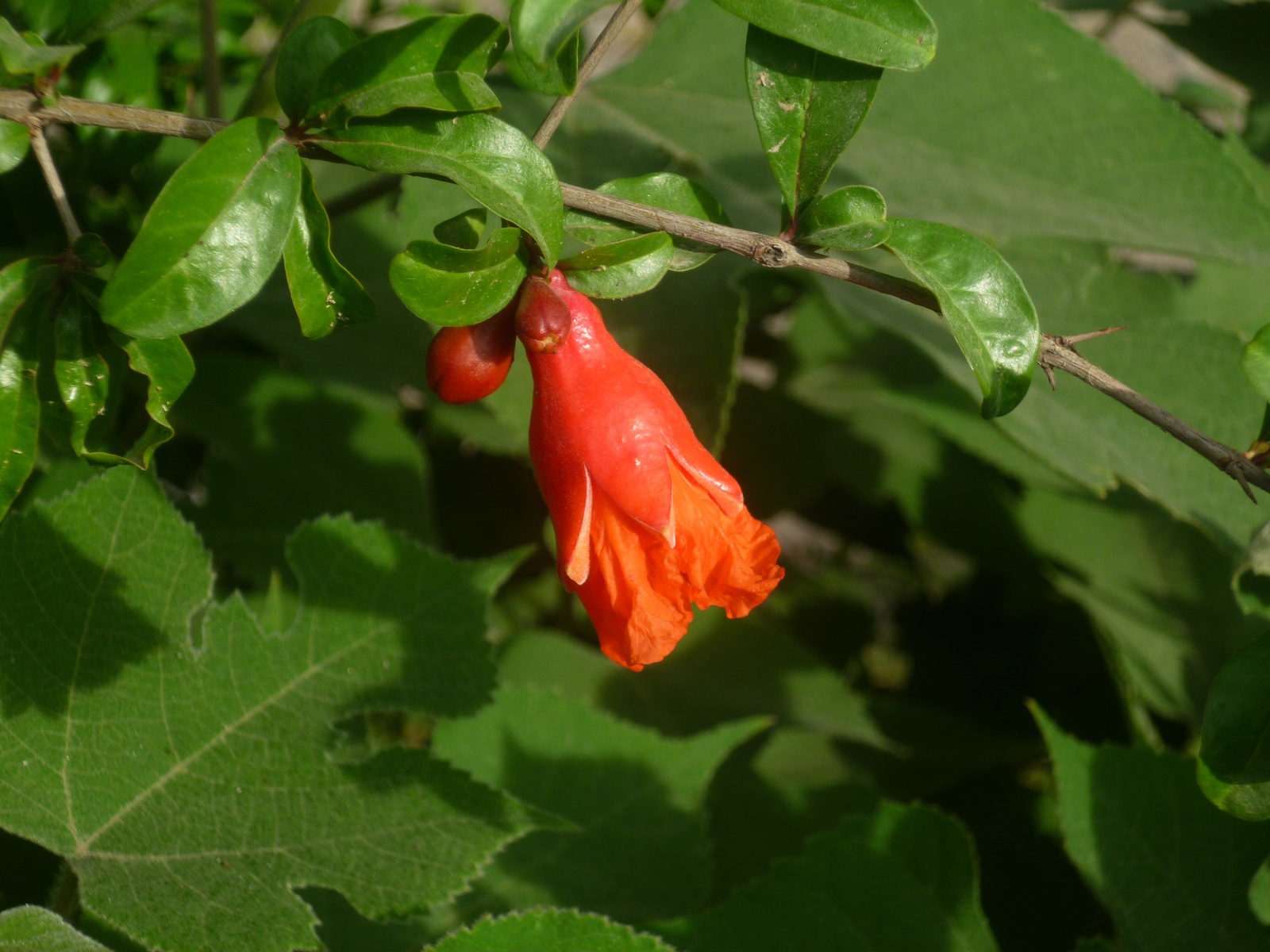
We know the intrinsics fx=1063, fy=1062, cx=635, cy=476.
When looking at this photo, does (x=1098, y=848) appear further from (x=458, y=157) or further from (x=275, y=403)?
(x=275, y=403)

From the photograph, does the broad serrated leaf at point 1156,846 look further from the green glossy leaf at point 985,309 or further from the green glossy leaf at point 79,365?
the green glossy leaf at point 79,365

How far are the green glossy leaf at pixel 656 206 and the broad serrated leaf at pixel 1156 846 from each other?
0.54 metres

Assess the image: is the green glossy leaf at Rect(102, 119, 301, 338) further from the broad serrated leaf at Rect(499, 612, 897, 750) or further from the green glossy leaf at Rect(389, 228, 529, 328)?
the broad serrated leaf at Rect(499, 612, 897, 750)

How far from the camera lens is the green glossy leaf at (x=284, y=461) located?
1240mm

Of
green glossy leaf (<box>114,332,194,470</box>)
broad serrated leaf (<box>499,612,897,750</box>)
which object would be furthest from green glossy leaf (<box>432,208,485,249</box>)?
broad serrated leaf (<box>499,612,897,750</box>)

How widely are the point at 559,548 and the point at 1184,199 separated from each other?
32.6 inches

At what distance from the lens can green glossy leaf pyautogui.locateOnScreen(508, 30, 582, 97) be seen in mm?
513

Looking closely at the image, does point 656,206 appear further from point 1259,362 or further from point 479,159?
point 1259,362

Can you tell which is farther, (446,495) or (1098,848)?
(446,495)

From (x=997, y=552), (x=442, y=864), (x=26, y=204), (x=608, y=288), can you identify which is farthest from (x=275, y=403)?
(x=997, y=552)

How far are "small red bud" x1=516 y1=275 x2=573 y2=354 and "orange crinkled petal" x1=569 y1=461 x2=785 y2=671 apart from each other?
0.29 feet

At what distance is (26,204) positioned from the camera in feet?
3.88

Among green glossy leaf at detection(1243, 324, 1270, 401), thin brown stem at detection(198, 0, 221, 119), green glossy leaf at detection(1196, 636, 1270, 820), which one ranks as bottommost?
thin brown stem at detection(198, 0, 221, 119)

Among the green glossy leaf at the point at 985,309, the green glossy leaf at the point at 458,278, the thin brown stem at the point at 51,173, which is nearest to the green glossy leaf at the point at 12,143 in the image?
the thin brown stem at the point at 51,173
